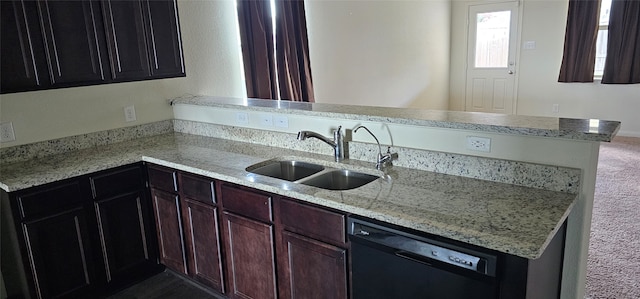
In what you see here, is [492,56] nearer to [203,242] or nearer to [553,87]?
[553,87]

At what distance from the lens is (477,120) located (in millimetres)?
2010

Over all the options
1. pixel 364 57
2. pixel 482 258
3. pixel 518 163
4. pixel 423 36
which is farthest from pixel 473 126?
pixel 423 36

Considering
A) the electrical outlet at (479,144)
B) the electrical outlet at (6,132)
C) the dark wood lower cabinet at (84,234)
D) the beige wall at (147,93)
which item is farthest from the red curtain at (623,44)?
the electrical outlet at (6,132)

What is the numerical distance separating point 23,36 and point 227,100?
1290mm

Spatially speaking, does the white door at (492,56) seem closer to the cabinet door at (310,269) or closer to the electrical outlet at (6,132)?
the cabinet door at (310,269)

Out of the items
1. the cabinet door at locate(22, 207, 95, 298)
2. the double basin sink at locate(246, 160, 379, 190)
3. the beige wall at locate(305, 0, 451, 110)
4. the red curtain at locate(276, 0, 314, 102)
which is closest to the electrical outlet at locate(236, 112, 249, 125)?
the double basin sink at locate(246, 160, 379, 190)

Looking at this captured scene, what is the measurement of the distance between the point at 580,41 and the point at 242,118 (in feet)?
18.6

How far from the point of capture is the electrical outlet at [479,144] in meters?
1.94

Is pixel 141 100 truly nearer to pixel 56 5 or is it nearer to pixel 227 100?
pixel 227 100

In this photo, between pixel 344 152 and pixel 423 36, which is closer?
pixel 344 152

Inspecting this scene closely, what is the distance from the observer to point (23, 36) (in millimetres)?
2406

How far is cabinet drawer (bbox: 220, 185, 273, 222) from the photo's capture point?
84.4 inches

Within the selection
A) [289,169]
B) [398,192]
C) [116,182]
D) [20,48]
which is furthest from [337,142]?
[20,48]

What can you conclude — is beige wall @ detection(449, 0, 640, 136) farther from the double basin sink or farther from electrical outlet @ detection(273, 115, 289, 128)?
the double basin sink
